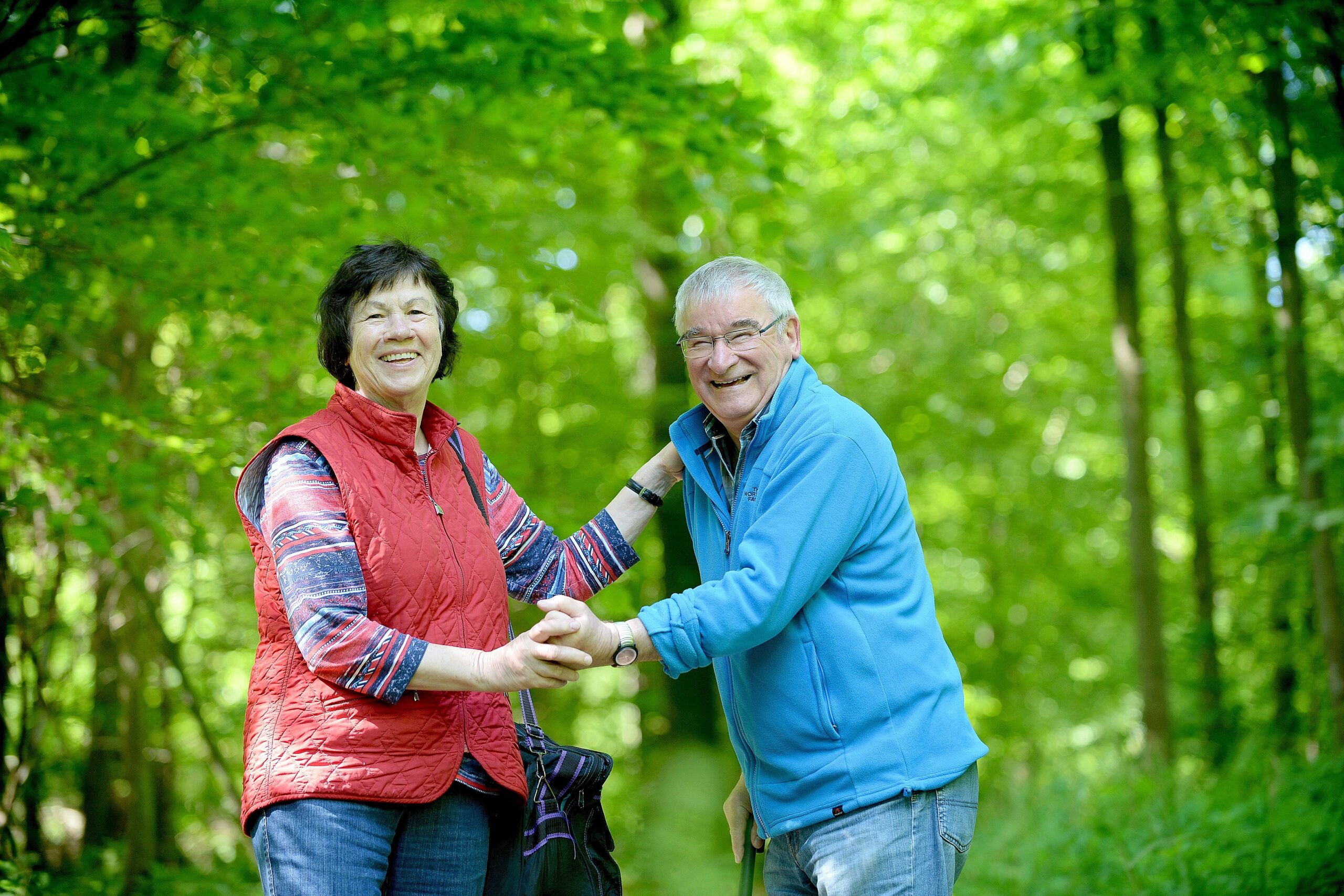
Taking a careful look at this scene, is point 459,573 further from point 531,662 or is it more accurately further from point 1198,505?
point 1198,505

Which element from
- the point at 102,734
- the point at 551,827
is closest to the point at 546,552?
the point at 551,827

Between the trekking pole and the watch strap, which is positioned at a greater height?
the watch strap

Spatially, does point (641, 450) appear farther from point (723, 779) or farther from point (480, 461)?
point (480, 461)

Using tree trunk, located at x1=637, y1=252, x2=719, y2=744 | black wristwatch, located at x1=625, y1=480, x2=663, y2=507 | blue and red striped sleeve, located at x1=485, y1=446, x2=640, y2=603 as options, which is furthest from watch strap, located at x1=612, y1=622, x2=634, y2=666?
tree trunk, located at x1=637, y1=252, x2=719, y2=744

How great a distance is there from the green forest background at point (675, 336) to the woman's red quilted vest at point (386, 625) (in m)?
1.18

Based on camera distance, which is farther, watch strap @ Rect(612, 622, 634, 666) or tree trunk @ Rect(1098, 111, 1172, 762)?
tree trunk @ Rect(1098, 111, 1172, 762)

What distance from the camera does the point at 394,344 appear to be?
2.17 metres

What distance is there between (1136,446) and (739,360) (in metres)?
5.76

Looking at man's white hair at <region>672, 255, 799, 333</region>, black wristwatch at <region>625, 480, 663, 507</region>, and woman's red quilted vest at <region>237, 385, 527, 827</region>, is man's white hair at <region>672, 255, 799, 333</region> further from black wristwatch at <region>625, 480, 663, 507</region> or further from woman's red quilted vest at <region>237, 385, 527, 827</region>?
woman's red quilted vest at <region>237, 385, 527, 827</region>

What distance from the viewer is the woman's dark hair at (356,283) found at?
2.19 meters

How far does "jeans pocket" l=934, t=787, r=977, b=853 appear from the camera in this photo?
2047 millimetres

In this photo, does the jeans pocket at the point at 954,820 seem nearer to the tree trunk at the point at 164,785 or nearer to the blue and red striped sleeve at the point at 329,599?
the blue and red striped sleeve at the point at 329,599

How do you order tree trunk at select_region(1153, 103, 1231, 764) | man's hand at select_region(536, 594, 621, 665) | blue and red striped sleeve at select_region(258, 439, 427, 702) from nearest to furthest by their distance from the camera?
blue and red striped sleeve at select_region(258, 439, 427, 702)
man's hand at select_region(536, 594, 621, 665)
tree trunk at select_region(1153, 103, 1231, 764)

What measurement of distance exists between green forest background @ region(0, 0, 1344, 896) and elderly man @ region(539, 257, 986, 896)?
1354mm
